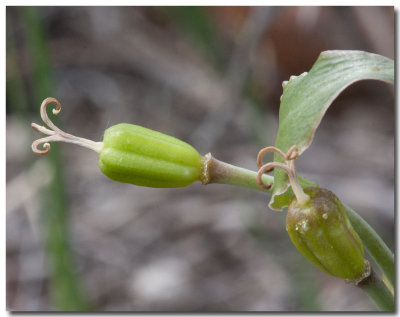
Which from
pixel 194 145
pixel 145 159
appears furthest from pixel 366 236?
pixel 194 145

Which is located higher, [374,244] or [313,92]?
[313,92]

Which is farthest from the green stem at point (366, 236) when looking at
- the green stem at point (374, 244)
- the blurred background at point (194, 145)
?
the blurred background at point (194, 145)

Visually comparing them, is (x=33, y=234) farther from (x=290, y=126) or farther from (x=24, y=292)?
(x=290, y=126)

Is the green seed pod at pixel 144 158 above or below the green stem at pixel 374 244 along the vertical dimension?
above

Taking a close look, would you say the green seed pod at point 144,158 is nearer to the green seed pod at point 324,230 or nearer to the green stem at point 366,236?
the green stem at point 366,236

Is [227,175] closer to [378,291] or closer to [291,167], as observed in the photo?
[291,167]
